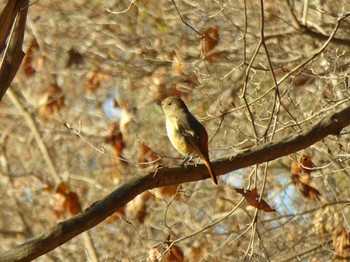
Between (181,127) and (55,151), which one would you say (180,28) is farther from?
(181,127)

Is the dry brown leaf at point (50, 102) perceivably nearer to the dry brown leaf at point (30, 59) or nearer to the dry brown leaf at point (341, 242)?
the dry brown leaf at point (30, 59)

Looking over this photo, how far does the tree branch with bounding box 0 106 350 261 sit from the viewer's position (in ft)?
13.3

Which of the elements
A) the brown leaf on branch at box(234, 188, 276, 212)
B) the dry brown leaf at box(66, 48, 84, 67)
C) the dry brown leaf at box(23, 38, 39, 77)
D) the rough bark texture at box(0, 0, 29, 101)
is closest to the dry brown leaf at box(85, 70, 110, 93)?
the dry brown leaf at box(66, 48, 84, 67)

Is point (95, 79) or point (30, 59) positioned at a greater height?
point (30, 59)

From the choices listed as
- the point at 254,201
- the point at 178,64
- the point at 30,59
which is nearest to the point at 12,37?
the point at 254,201

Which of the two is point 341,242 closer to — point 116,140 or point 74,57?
point 116,140

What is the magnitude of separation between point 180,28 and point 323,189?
7.03 ft

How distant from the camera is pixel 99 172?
10852 millimetres

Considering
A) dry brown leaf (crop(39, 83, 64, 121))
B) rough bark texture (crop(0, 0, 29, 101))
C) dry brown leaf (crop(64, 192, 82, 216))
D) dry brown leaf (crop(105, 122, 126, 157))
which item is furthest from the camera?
dry brown leaf (crop(39, 83, 64, 121))

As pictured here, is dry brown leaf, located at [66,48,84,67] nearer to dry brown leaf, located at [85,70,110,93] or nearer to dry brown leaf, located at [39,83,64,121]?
dry brown leaf, located at [85,70,110,93]

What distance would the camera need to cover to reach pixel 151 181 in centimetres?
445

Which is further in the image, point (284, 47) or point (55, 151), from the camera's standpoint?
point (55, 151)

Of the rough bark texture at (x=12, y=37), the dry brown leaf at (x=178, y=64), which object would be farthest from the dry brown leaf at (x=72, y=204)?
the rough bark texture at (x=12, y=37)

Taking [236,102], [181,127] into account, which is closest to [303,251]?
[236,102]
